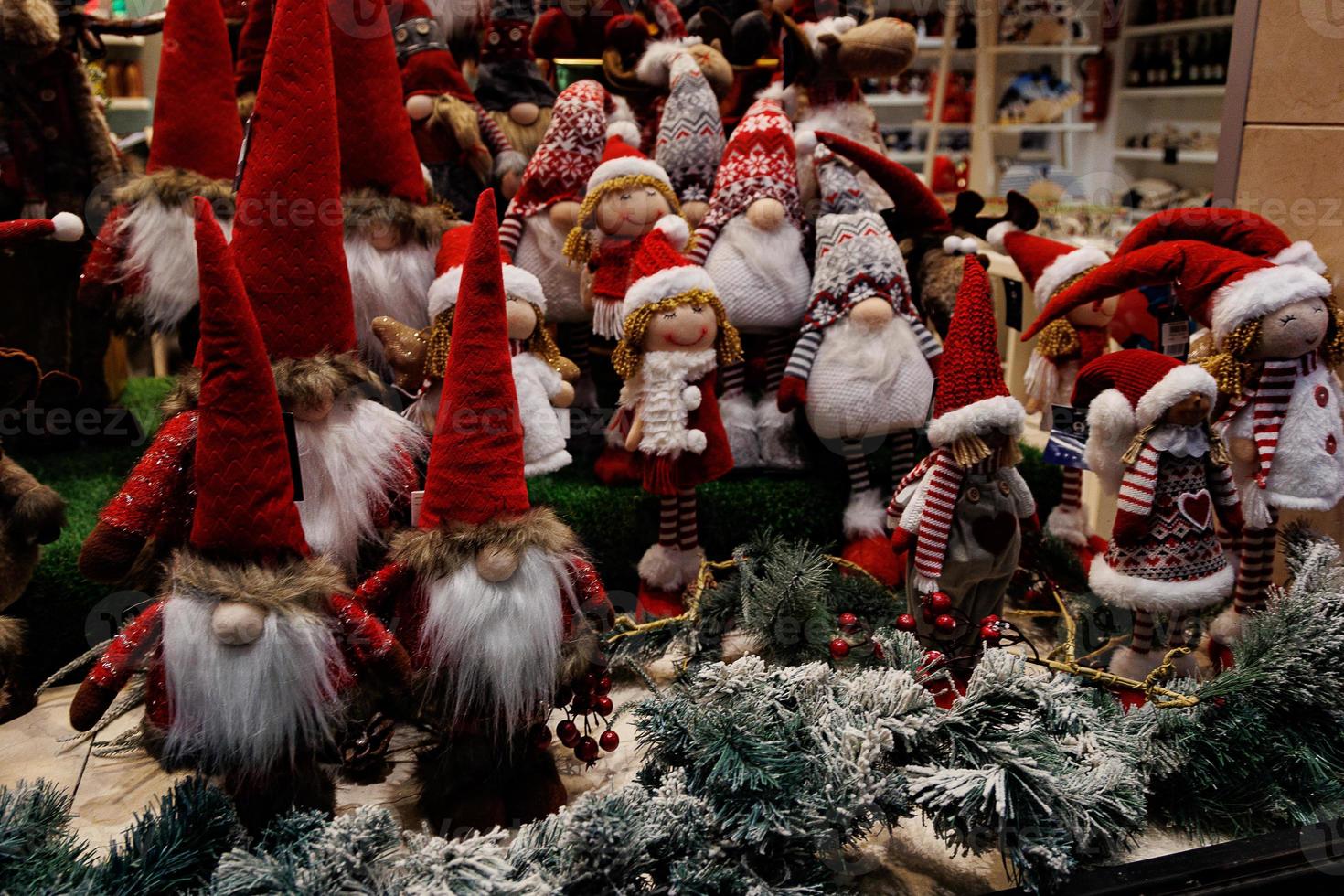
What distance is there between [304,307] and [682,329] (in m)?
0.57

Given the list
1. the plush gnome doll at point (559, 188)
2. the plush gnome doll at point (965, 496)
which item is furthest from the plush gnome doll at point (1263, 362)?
the plush gnome doll at point (559, 188)

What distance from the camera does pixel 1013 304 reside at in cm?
200

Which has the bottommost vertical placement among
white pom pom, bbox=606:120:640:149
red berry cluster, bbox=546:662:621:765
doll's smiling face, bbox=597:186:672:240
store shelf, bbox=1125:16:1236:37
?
red berry cluster, bbox=546:662:621:765

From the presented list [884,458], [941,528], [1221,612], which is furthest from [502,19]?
[1221,612]

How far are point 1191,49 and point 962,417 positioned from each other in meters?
3.20

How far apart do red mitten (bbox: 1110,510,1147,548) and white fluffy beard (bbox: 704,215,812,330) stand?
661 mm

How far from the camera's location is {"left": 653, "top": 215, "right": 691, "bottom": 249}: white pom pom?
1738mm

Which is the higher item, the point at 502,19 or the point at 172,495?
the point at 502,19

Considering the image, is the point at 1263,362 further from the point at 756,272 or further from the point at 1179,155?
the point at 1179,155

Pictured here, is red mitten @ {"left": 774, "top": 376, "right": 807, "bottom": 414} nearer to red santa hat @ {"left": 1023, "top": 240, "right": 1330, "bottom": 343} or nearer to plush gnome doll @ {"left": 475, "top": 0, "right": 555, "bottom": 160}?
red santa hat @ {"left": 1023, "top": 240, "right": 1330, "bottom": 343}

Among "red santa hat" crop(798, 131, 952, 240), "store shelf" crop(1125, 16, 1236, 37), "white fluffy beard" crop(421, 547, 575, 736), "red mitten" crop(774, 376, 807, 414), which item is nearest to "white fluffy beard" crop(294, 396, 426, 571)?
"white fluffy beard" crop(421, 547, 575, 736)

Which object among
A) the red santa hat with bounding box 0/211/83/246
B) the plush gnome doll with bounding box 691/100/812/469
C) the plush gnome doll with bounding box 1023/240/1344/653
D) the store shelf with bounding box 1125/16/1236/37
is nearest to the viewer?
the red santa hat with bounding box 0/211/83/246

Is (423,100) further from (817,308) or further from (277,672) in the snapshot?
(277,672)

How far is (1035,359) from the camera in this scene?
77.9 inches
